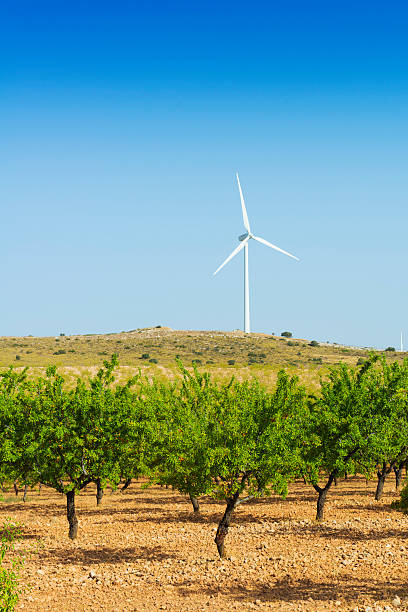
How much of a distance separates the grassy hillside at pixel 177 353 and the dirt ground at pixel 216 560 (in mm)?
61266

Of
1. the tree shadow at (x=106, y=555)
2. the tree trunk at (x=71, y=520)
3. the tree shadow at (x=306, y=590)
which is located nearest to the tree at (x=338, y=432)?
the tree shadow at (x=306, y=590)

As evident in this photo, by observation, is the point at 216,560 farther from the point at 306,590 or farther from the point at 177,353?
the point at 177,353

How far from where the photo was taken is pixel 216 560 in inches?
1051

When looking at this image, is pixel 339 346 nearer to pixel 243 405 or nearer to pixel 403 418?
pixel 403 418

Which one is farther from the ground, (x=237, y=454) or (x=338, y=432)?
(x=237, y=454)

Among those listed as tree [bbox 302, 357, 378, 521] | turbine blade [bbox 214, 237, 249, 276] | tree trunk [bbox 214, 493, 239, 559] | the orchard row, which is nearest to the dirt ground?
tree trunk [bbox 214, 493, 239, 559]

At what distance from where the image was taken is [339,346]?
157 meters

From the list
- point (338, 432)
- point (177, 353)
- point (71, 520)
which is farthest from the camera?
point (177, 353)

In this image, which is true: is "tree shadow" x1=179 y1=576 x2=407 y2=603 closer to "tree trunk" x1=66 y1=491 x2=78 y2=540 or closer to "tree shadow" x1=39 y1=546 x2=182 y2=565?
"tree shadow" x1=39 y1=546 x2=182 y2=565

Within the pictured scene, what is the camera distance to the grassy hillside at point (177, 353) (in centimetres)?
10444

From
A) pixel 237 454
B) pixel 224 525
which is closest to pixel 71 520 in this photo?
pixel 224 525

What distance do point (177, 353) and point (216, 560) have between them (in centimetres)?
10676

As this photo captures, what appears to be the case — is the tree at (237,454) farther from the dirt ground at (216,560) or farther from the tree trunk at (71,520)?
the tree trunk at (71,520)

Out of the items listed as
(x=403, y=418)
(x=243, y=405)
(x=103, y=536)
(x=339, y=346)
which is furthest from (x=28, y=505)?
(x=339, y=346)
